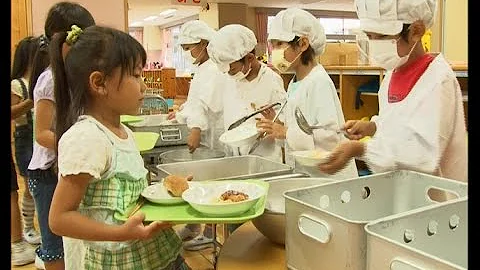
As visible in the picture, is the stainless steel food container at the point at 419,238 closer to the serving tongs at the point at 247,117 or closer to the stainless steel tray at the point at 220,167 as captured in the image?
the stainless steel tray at the point at 220,167

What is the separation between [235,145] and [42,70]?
0.85m

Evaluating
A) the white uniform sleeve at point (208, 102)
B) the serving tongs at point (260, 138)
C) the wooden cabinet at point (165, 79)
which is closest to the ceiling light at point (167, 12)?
the wooden cabinet at point (165, 79)

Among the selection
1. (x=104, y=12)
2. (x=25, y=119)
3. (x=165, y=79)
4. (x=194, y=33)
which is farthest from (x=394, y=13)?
(x=165, y=79)

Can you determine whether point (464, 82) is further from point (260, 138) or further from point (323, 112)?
point (260, 138)

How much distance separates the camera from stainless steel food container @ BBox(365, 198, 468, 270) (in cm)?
66

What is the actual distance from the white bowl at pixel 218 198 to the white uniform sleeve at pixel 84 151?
7.9 inches

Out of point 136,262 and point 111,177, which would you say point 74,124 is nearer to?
point 111,177

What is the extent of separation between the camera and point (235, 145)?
5.99ft

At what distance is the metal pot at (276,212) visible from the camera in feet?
3.50

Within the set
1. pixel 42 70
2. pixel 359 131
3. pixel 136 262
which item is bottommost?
pixel 136 262

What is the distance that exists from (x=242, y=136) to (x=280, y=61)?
12.8 inches

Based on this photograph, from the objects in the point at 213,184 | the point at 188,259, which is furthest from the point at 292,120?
the point at 188,259

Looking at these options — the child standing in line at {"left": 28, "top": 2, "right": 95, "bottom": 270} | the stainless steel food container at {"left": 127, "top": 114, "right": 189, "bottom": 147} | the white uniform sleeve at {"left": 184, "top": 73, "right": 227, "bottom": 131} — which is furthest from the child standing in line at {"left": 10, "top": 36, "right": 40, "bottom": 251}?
the white uniform sleeve at {"left": 184, "top": 73, "right": 227, "bottom": 131}

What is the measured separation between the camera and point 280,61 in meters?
1.81
